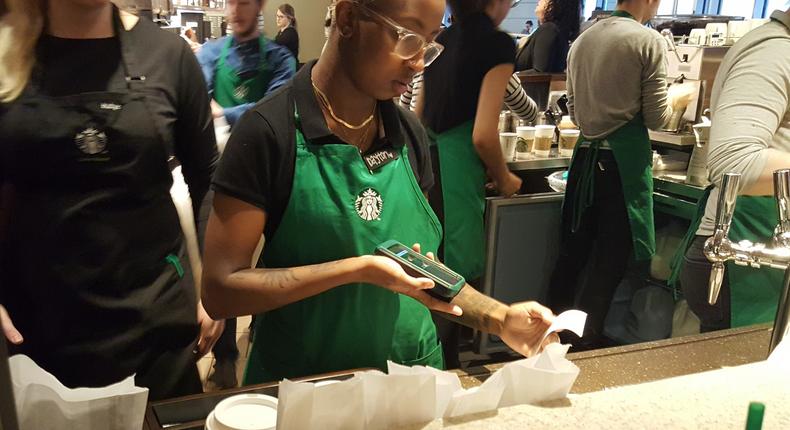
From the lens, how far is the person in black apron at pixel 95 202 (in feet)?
3.18

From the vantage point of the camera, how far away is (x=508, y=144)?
270cm

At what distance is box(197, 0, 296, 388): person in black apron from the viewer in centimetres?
213

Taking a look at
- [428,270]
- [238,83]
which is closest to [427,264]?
[428,270]

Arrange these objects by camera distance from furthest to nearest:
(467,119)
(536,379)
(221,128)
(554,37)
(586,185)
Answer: (554,37) → (586,185) → (467,119) → (221,128) → (536,379)

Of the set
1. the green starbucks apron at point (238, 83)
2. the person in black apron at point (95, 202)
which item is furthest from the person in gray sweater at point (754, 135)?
the green starbucks apron at point (238, 83)

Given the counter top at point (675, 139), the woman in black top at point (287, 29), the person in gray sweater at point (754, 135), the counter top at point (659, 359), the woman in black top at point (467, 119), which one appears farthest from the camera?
the woman in black top at point (287, 29)

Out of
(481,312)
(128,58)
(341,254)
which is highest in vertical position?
(128,58)

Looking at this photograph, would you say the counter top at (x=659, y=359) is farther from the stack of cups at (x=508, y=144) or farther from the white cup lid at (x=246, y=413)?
the stack of cups at (x=508, y=144)

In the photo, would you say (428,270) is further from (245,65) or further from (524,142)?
(524,142)

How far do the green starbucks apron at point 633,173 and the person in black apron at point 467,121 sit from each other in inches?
11.2

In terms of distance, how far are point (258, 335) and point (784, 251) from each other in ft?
2.49

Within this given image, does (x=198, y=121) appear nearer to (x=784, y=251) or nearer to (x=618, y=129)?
Result: (x=784, y=251)

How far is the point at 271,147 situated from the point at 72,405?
1.35 ft

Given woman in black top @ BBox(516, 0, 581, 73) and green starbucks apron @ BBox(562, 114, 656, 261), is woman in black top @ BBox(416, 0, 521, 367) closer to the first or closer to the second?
green starbucks apron @ BBox(562, 114, 656, 261)
